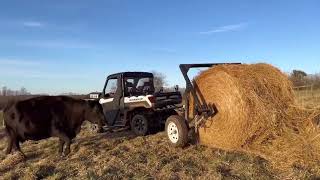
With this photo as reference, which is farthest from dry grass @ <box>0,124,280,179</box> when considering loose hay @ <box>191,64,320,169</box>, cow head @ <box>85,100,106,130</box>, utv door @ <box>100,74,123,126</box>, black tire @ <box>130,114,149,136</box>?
utv door @ <box>100,74,123,126</box>

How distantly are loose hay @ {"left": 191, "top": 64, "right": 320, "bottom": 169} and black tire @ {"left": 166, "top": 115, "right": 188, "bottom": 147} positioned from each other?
76 cm

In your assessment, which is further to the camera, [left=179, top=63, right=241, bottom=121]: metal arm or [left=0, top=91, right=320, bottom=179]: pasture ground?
[left=179, top=63, right=241, bottom=121]: metal arm

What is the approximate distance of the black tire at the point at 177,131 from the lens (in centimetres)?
1009

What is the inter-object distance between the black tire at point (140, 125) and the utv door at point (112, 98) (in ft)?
2.31

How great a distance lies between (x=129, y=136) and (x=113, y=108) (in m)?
1.14

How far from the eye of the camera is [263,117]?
857 cm

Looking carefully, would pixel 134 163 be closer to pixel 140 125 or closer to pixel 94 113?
pixel 94 113

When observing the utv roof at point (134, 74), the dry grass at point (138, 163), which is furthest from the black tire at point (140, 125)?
the utv roof at point (134, 74)

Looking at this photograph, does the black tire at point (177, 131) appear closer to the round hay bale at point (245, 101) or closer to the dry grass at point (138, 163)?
the dry grass at point (138, 163)

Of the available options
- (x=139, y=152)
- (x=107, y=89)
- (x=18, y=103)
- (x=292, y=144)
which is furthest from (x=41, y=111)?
(x=292, y=144)

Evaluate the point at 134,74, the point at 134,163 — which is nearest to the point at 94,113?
the point at 134,74

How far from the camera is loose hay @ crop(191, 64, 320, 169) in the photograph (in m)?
8.27

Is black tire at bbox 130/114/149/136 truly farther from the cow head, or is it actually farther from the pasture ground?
the cow head

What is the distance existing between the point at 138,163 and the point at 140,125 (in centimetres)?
432
